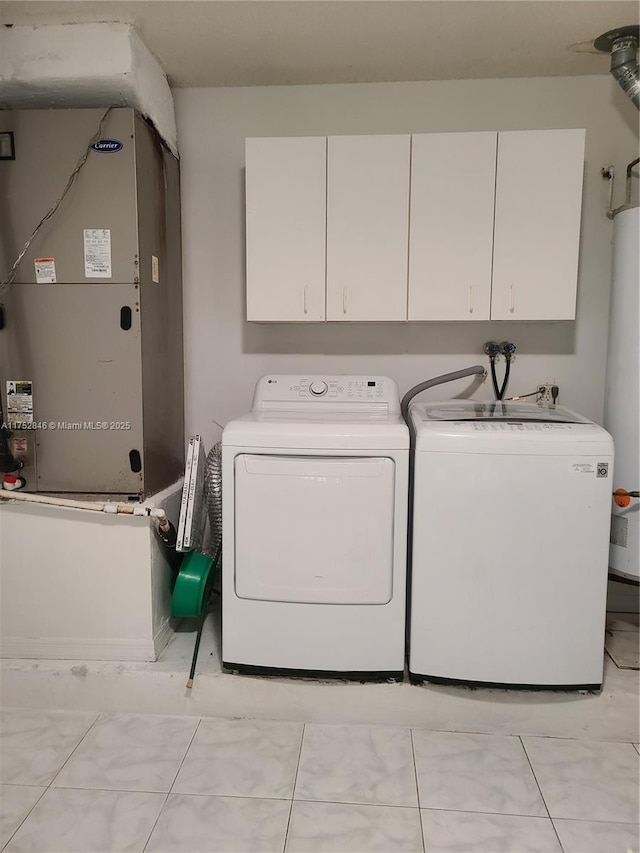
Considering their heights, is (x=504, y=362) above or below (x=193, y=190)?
below

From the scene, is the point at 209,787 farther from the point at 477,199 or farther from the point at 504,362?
the point at 477,199

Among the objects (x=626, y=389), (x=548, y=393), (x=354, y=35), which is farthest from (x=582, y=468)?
(x=354, y=35)

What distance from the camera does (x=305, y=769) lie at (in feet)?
5.80

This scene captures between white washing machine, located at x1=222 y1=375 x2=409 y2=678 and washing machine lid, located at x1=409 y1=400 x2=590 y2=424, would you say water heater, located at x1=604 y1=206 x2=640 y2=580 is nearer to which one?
washing machine lid, located at x1=409 y1=400 x2=590 y2=424

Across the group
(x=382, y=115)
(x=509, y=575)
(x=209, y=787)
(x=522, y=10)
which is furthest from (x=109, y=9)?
(x=209, y=787)

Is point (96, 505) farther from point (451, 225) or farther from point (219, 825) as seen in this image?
point (451, 225)

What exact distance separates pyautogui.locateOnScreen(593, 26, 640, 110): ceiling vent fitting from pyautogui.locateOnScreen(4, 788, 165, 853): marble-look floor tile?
9.88 feet

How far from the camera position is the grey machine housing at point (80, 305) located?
79.9 inches

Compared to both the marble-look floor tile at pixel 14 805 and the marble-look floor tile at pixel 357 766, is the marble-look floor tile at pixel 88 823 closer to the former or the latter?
the marble-look floor tile at pixel 14 805

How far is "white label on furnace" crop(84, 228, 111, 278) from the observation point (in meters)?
2.05

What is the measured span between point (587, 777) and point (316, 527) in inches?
45.9

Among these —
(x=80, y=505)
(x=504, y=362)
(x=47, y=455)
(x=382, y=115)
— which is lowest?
(x=80, y=505)

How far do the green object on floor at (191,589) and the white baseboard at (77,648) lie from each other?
Answer: 0.44 feet

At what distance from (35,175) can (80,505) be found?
48.5 inches
